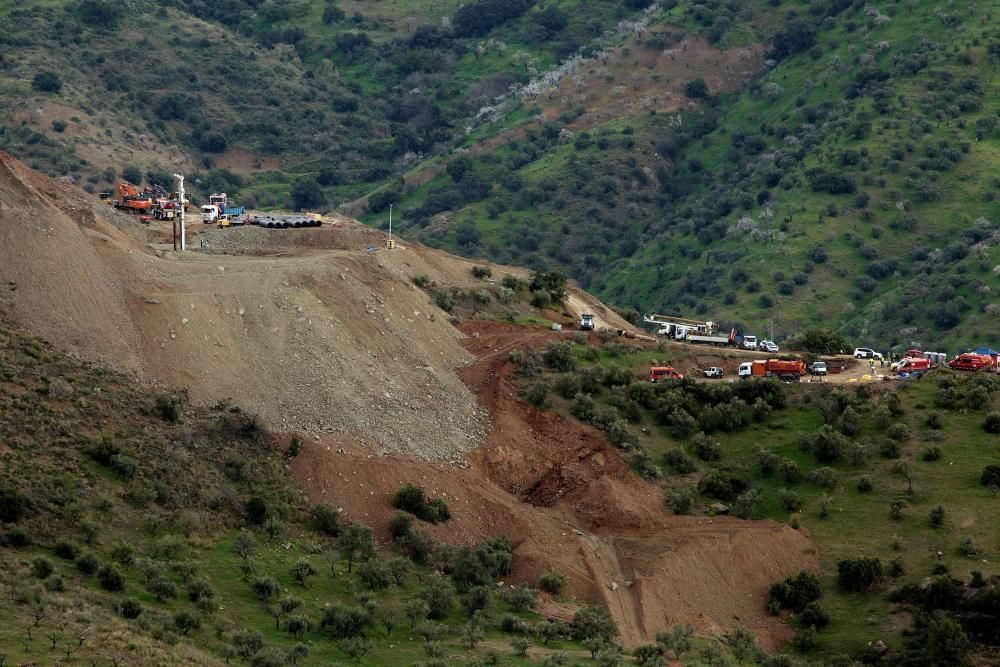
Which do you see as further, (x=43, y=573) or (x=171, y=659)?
(x=43, y=573)

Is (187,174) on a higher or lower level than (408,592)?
higher

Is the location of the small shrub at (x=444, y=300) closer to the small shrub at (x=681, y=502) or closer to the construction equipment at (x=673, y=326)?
the construction equipment at (x=673, y=326)

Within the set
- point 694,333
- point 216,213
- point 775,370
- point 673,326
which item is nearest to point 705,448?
point 775,370

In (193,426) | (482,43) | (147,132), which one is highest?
(482,43)

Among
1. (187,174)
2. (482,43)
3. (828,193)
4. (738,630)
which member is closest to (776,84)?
(828,193)

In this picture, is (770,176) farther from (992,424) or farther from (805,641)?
(805,641)

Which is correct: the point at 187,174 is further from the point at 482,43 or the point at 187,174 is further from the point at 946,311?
the point at 946,311

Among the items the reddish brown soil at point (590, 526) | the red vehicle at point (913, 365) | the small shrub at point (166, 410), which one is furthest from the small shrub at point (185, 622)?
the red vehicle at point (913, 365)
